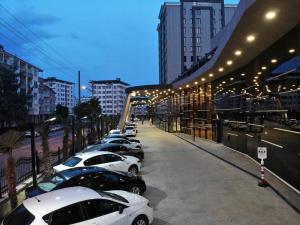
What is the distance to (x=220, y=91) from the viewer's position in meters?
29.5

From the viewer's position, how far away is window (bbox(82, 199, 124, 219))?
7.18 m

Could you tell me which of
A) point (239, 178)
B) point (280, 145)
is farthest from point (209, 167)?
point (280, 145)

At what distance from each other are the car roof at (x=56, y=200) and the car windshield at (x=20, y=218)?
9 centimetres

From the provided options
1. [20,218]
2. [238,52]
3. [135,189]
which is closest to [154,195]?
[135,189]

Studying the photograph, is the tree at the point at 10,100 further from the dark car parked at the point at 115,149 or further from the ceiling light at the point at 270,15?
the ceiling light at the point at 270,15

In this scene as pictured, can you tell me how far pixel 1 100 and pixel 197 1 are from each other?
261 ft

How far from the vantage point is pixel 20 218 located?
6539 millimetres

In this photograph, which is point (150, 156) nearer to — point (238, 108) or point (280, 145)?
point (238, 108)

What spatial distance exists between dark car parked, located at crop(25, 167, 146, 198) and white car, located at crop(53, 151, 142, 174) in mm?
3143

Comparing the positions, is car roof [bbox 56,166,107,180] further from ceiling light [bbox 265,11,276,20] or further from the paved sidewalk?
ceiling light [bbox 265,11,276,20]

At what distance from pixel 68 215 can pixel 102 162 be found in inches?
313

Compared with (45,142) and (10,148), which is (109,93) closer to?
(45,142)

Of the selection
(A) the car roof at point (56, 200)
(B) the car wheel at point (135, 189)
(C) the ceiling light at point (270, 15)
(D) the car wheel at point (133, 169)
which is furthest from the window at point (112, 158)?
(C) the ceiling light at point (270, 15)

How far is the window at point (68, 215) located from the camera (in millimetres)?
6551
